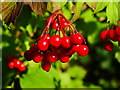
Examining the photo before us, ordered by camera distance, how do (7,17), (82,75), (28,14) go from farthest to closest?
(82,75), (28,14), (7,17)

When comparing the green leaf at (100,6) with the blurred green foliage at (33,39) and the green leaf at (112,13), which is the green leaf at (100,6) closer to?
the green leaf at (112,13)

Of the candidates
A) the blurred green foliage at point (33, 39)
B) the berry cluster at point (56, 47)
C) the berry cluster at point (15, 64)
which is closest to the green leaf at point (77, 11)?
the berry cluster at point (56, 47)

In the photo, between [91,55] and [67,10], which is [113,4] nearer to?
[67,10]

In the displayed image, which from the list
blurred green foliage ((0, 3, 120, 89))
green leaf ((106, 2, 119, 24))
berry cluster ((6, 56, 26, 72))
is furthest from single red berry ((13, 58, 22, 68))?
green leaf ((106, 2, 119, 24))

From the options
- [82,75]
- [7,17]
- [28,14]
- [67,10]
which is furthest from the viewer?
[82,75]

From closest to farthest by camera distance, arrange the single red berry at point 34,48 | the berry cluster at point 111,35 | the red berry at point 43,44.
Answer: the red berry at point 43,44
the single red berry at point 34,48
the berry cluster at point 111,35

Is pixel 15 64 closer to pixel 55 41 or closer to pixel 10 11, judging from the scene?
pixel 10 11

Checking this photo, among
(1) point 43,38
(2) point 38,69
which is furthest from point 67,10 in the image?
(1) point 43,38
